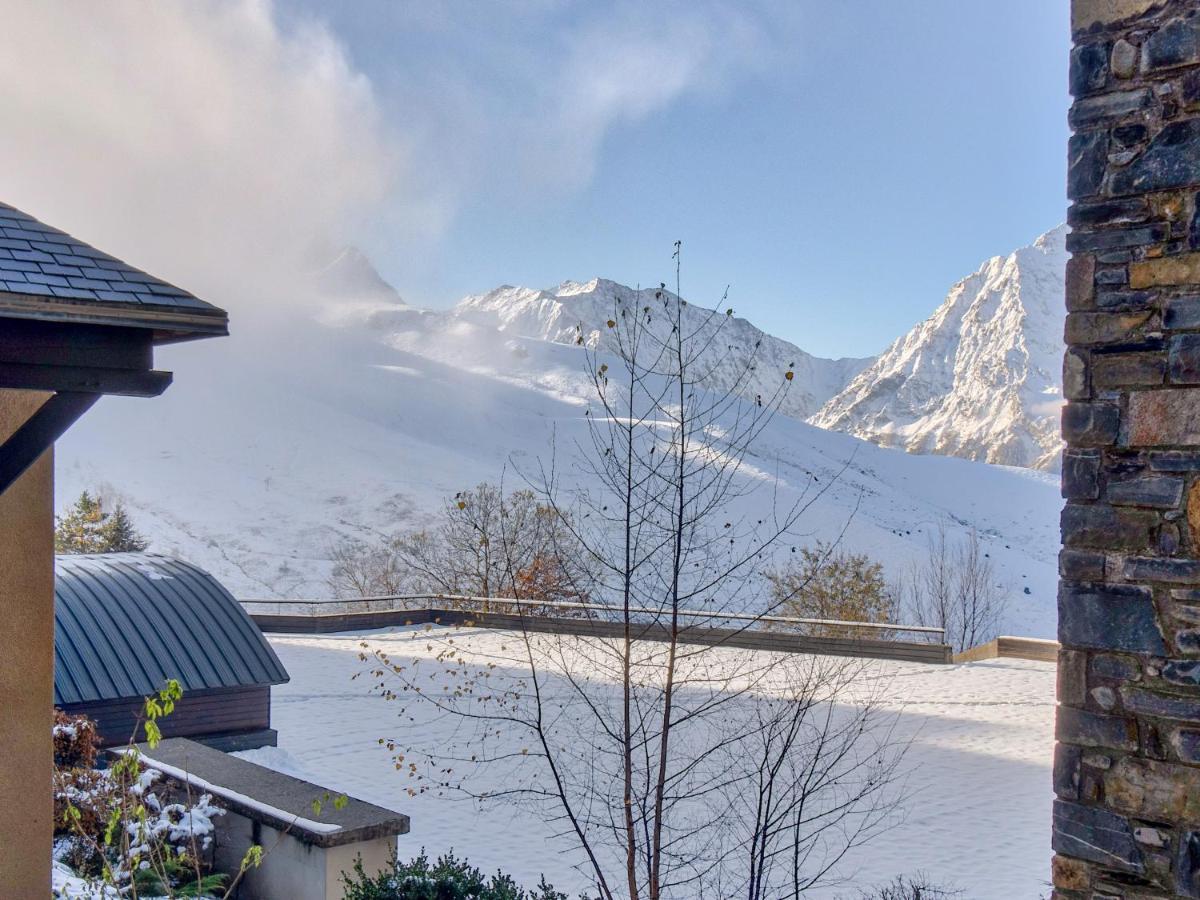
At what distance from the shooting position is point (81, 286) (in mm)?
4516

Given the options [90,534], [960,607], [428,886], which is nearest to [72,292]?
[428,886]

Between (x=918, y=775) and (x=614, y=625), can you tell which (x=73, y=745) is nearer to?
(x=918, y=775)

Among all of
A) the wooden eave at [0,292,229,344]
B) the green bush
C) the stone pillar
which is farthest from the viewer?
the green bush

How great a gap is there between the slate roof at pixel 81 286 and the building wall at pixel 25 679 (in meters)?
0.89

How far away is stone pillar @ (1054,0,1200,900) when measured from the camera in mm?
3221

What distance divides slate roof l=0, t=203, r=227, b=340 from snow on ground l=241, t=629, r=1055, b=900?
5.48 m

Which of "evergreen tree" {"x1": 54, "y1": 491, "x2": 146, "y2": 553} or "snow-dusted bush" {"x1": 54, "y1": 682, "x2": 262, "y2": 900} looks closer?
"snow-dusted bush" {"x1": 54, "y1": 682, "x2": 262, "y2": 900}

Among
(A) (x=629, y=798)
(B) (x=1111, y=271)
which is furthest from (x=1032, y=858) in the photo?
(B) (x=1111, y=271)

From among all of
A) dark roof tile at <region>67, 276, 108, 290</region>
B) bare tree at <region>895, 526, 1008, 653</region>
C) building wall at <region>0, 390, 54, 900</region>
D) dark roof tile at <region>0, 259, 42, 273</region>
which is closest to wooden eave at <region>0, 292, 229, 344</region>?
dark roof tile at <region>67, 276, 108, 290</region>

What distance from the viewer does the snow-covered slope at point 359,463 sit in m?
44.7

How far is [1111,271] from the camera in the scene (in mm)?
3422

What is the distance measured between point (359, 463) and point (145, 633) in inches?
1693

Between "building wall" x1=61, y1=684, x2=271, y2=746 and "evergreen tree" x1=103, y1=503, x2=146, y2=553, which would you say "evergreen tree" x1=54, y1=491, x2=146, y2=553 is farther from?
"building wall" x1=61, y1=684, x2=271, y2=746

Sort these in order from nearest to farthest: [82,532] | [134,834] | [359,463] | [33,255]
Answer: [33,255]
[134,834]
[82,532]
[359,463]
